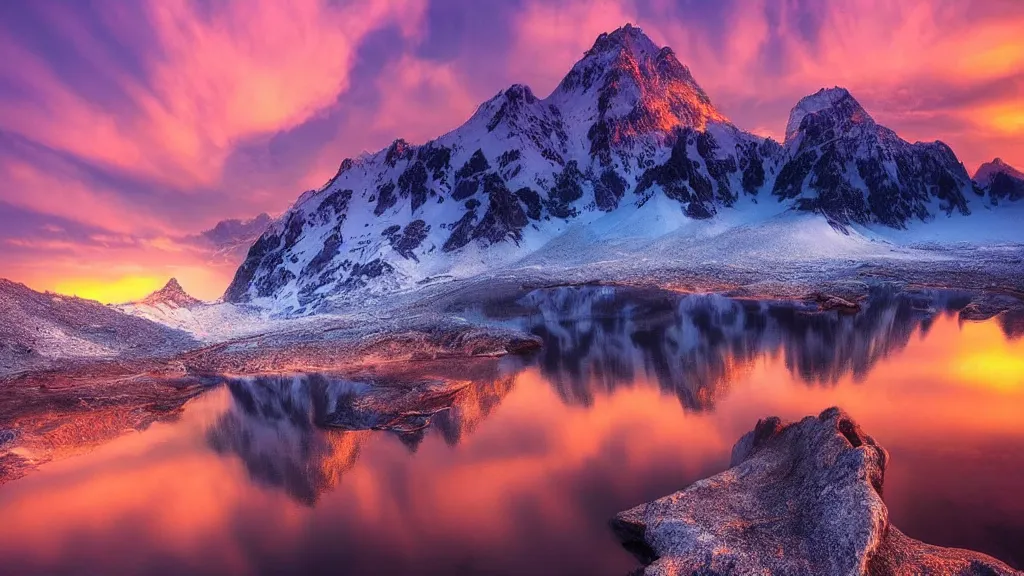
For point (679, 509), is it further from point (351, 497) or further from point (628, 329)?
point (628, 329)

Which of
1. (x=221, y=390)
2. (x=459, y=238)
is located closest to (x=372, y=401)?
(x=221, y=390)

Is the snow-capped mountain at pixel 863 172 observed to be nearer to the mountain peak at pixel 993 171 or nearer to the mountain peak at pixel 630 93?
the mountain peak at pixel 993 171

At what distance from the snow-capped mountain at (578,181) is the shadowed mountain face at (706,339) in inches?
2286

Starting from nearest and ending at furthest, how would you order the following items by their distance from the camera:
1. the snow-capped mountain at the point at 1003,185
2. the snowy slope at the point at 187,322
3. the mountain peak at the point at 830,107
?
the snowy slope at the point at 187,322 < the snow-capped mountain at the point at 1003,185 < the mountain peak at the point at 830,107

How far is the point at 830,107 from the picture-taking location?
133875 millimetres

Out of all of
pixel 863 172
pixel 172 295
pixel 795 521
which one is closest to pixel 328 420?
pixel 795 521

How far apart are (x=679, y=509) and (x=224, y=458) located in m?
15.5

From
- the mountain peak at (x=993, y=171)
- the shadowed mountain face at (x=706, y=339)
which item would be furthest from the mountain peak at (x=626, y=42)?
the shadowed mountain face at (x=706, y=339)

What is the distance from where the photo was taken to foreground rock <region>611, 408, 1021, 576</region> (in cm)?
875

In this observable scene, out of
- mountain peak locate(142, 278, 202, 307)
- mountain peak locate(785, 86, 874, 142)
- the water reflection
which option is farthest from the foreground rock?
mountain peak locate(785, 86, 874, 142)

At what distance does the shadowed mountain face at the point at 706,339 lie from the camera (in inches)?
946

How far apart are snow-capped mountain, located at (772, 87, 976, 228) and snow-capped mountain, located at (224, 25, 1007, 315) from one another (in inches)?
13.9

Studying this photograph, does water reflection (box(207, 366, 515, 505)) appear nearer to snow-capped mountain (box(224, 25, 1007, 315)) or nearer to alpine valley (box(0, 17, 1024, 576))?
alpine valley (box(0, 17, 1024, 576))

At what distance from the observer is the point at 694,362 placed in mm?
26688
